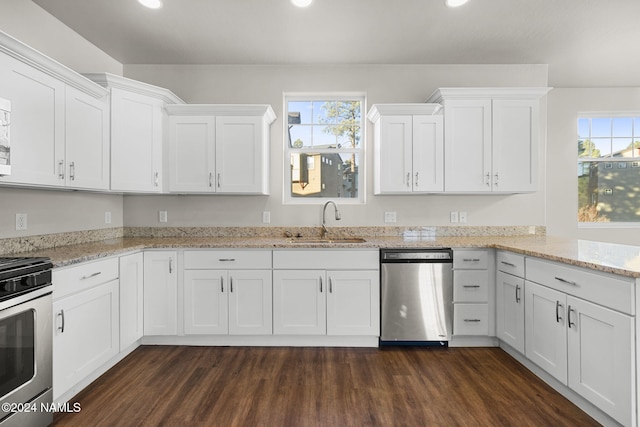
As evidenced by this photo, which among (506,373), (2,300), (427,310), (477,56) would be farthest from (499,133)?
(2,300)

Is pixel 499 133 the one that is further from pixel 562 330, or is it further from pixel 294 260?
pixel 294 260

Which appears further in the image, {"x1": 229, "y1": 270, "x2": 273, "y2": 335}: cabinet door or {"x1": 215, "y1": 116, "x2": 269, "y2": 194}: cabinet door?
{"x1": 215, "y1": 116, "x2": 269, "y2": 194}: cabinet door

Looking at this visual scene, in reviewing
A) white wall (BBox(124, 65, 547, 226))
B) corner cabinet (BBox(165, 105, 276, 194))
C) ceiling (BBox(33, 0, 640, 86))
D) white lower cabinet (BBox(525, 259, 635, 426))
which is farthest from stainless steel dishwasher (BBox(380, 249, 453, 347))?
ceiling (BBox(33, 0, 640, 86))

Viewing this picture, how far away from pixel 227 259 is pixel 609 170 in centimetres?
493

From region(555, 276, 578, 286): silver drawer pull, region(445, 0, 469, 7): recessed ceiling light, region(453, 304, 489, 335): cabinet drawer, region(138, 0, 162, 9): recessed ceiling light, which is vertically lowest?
region(453, 304, 489, 335): cabinet drawer

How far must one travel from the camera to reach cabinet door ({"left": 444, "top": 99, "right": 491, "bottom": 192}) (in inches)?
126

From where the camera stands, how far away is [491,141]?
3203 millimetres

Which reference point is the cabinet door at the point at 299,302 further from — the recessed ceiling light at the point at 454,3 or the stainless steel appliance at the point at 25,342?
the recessed ceiling light at the point at 454,3

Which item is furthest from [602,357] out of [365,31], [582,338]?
[365,31]

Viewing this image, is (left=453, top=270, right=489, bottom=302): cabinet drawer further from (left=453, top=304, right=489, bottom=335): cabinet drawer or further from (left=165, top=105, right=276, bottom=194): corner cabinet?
(left=165, top=105, right=276, bottom=194): corner cabinet

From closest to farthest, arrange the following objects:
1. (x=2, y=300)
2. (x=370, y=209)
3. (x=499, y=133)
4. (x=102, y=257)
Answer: (x=2, y=300)
(x=102, y=257)
(x=499, y=133)
(x=370, y=209)

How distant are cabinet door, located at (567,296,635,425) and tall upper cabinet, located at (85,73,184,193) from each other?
3.44 meters

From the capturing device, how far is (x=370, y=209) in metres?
3.58

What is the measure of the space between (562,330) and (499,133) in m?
1.91
